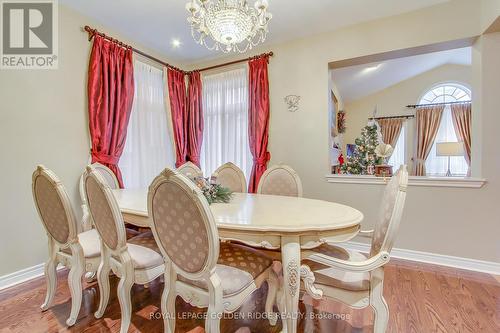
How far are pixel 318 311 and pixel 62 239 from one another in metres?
1.87

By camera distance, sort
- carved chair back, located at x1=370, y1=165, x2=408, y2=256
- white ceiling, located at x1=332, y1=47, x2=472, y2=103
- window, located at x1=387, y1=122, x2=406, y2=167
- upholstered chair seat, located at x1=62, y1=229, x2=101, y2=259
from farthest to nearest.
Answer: window, located at x1=387, y1=122, x2=406, y2=167, white ceiling, located at x1=332, y1=47, x2=472, y2=103, upholstered chair seat, located at x1=62, y1=229, x2=101, y2=259, carved chair back, located at x1=370, y1=165, x2=408, y2=256

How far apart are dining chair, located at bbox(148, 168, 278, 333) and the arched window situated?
6.94 m

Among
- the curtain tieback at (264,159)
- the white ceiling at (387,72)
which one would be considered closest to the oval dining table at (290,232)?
the curtain tieback at (264,159)

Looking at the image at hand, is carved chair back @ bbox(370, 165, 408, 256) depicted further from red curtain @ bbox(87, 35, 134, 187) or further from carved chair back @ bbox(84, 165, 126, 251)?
red curtain @ bbox(87, 35, 134, 187)

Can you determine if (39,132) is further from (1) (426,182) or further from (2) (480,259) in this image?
(2) (480,259)

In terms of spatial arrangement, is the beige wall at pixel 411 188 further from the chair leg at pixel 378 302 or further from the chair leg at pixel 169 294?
the chair leg at pixel 169 294

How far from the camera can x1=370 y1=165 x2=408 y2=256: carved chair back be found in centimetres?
120

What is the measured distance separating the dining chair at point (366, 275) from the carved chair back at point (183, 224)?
488 millimetres

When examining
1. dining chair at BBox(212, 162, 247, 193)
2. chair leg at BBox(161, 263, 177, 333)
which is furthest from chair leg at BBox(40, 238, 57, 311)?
dining chair at BBox(212, 162, 247, 193)

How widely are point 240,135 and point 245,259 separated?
248 cm

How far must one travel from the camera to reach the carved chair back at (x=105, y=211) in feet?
4.65

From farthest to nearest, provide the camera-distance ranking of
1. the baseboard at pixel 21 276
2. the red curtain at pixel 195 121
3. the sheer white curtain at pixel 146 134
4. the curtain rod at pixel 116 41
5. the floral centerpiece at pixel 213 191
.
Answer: the red curtain at pixel 195 121 → the sheer white curtain at pixel 146 134 → the curtain rod at pixel 116 41 → the baseboard at pixel 21 276 → the floral centerpiece at pixel 213 191

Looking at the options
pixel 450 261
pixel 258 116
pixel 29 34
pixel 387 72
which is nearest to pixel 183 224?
pixel 258 116

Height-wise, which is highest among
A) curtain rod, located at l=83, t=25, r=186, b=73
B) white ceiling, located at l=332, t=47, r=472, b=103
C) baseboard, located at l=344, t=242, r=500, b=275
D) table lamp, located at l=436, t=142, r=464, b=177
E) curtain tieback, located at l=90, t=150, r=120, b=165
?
white ceiling, located at l=332, t=47, r=472, b=103
